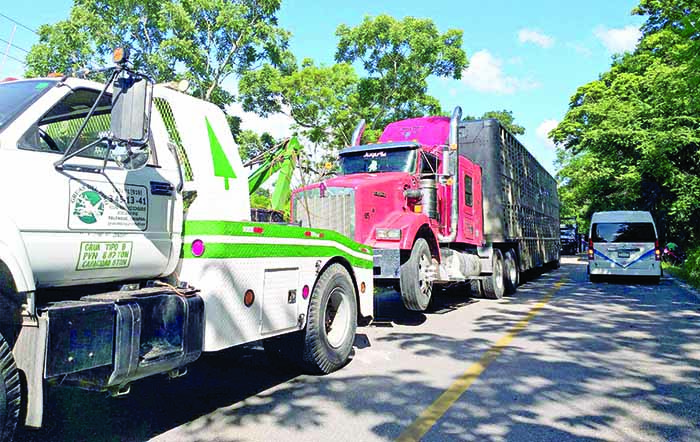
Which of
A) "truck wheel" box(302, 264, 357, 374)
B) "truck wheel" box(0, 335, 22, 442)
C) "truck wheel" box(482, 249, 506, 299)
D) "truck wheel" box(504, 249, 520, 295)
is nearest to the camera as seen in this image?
"truck wheel" box(0, 335, 22, 442)

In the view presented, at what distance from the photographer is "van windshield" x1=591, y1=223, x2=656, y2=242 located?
16172mm

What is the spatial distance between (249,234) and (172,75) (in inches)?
686

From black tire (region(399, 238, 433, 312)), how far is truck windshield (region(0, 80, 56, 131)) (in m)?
5.67

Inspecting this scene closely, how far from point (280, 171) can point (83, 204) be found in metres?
3.77

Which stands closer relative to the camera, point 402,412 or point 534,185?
point 402,412

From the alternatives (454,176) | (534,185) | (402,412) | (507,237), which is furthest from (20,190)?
(534,185)

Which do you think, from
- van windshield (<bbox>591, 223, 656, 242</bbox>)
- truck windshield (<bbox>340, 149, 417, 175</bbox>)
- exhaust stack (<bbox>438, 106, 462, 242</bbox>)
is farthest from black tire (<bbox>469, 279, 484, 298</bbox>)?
van windshield (<bbox>591, 223, 656, 242</bbox>)

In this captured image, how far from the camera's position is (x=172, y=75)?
65.1 feet

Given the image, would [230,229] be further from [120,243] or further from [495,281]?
[495,281]

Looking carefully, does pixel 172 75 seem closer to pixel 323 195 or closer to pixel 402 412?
pixel 323 195

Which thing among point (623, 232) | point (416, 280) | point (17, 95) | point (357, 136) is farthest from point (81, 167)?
point (623, 232)

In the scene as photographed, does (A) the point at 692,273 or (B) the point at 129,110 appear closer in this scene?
(B) the point at 129,110

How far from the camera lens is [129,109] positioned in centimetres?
333

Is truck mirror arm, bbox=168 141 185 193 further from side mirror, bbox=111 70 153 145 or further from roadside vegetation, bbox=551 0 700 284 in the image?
roadside vegetation, bbox=551 0 700 284
